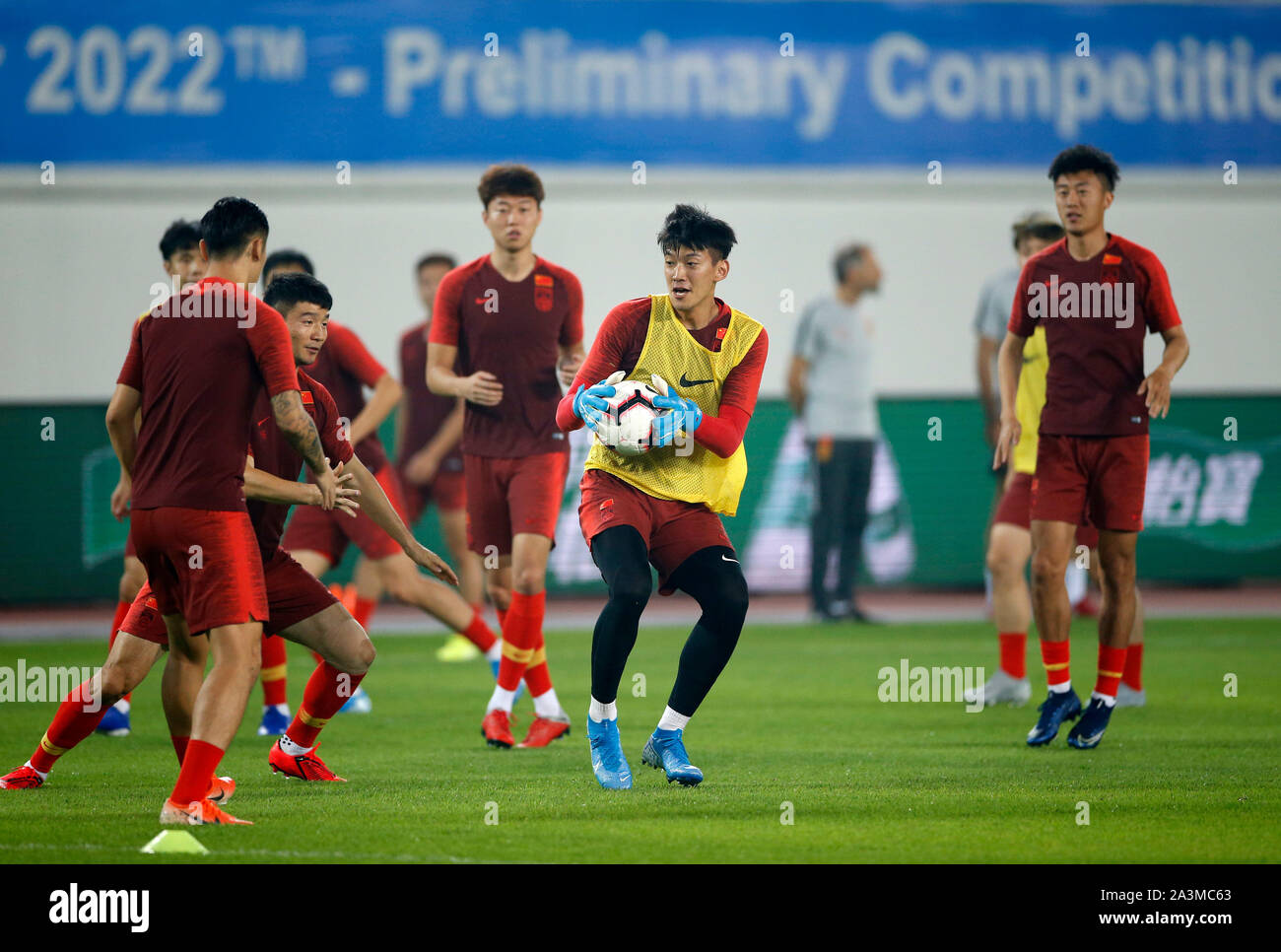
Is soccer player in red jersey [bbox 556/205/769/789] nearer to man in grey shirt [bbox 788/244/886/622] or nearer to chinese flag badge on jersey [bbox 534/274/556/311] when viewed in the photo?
chinese flag badge on jersey [bbox 534/274/556/311]

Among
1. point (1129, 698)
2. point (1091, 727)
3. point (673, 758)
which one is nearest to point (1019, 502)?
point (1129, 698)

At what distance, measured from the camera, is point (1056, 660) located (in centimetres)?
791

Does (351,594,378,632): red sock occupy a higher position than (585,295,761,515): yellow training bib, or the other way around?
(585,295,761,515): yellow training bib

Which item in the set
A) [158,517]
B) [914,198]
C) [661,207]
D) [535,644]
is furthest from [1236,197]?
[158,517]

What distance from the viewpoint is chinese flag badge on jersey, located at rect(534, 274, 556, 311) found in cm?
826

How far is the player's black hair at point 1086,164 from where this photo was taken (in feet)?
24.8

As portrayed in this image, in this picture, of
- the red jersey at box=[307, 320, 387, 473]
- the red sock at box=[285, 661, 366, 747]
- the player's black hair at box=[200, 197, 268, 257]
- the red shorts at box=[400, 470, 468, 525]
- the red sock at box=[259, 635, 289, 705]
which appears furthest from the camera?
the red shorts at box=[400, 470, 468, 525]

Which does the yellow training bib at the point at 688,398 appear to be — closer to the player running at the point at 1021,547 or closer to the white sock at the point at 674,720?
the white sock at the point at 674,720

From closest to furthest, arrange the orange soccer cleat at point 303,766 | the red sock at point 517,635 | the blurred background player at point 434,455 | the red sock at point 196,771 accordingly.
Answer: the red sock at point 196,771 < the orange soccer cleat at point 303,766 < the red sock at point 517,635 < the blurred background player at point 434,455

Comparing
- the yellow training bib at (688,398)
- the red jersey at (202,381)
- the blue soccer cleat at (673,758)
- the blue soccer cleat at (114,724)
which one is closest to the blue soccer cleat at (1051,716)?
the blue soccer cleat at (673,758)

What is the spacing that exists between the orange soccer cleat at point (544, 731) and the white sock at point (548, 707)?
0.03 metres

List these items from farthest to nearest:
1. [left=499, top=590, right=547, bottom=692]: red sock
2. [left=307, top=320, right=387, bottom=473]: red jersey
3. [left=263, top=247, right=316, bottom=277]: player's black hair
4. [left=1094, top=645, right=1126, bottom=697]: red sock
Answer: [left=307, top=320, right=387, bottom=473]: red jersey → [left=263, top=247, right=316, bottom=277]: player's black hair → [left=499, top=590, right=547, bottom=692]: red sock → [left=1094, top=645, right=1126, bottom=697]: red sock

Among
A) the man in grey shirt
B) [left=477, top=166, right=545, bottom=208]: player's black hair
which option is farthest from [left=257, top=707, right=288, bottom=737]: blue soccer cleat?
the man in grey shirt

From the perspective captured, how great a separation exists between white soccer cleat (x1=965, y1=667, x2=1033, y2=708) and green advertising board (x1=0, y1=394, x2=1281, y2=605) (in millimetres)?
6602
